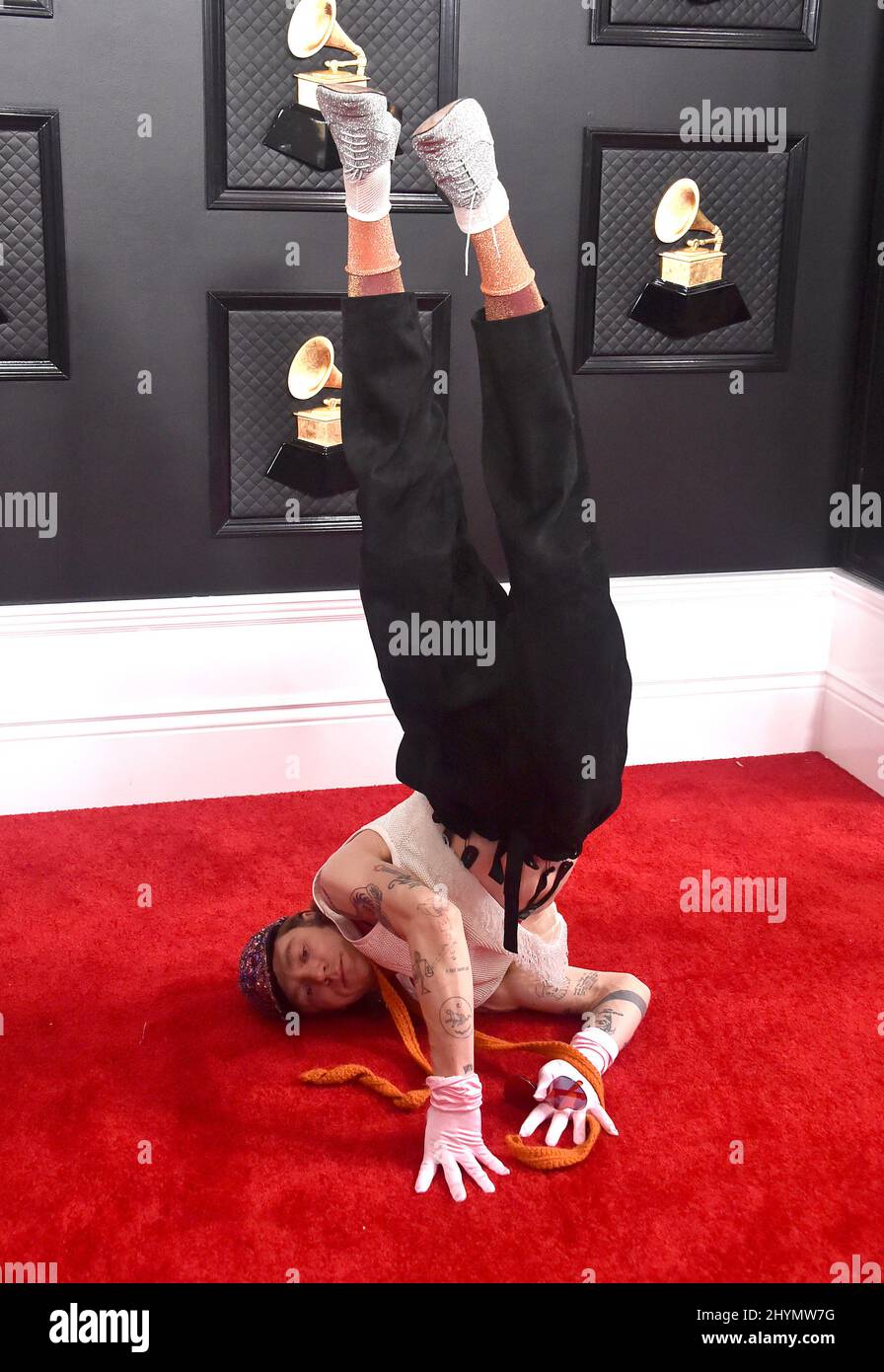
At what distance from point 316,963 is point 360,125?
4.07 ft

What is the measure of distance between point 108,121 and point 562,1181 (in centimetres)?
212

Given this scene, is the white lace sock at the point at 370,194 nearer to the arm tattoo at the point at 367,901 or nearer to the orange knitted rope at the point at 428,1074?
the arm tattoo at the point at 367,901

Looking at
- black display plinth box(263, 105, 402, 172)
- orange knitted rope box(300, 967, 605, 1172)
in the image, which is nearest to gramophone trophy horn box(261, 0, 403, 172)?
black display plinth box(263, 105, 402, 172)

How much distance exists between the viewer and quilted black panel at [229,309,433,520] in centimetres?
279

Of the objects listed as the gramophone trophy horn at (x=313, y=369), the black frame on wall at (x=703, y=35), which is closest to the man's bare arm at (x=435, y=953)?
the gramophone trophy horn at (x=313, y=369)

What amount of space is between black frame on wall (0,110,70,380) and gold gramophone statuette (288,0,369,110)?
49 centimetres

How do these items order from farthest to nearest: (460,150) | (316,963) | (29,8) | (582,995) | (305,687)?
1. (305,687)
2. (29,8)
3. (582,995)
4. (316,963)
5. (460,150)

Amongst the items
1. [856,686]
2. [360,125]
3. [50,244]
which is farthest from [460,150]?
[856,686]

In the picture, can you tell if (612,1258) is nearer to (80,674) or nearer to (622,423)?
(80,674)

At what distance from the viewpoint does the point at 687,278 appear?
115 inches

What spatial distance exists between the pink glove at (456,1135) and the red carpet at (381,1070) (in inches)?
1.2

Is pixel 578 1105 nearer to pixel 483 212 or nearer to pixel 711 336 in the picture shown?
pixel 483 212

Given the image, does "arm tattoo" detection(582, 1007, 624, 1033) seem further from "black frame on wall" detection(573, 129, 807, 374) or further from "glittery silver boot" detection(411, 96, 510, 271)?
"black frame on wall" detection(573, 129, 807, 374)

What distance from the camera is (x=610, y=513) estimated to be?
3121 mm
